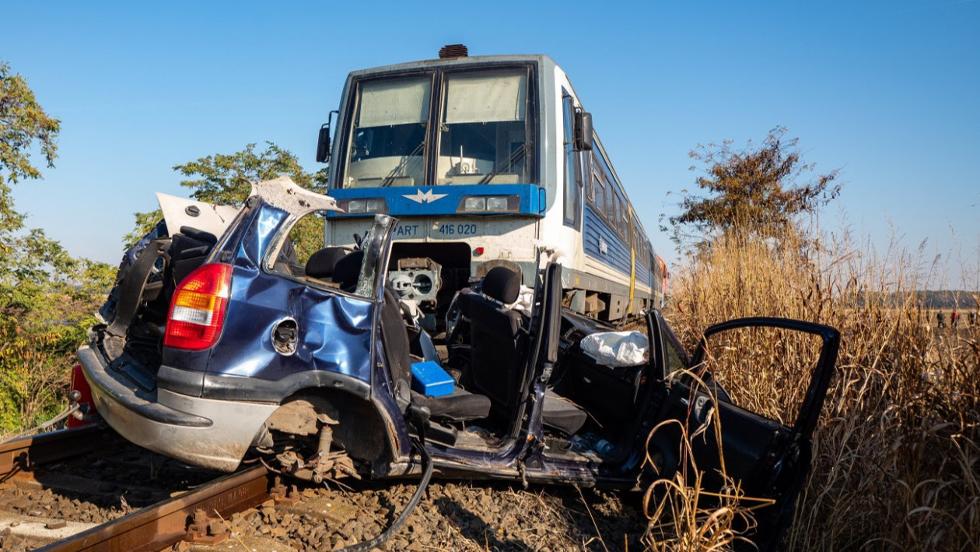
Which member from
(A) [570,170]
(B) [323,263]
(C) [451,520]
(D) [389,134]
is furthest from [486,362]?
(D) [389,134]

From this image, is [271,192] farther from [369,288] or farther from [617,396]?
[617,396]

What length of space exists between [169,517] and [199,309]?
951 mm

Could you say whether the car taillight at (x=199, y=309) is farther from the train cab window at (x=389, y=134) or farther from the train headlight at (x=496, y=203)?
the train cab window at (x=389, y=134)

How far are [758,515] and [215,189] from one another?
1324 cm

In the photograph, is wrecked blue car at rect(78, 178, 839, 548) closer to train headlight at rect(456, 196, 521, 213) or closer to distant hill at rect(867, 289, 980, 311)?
distant hill at rect(867, 289, 980, 311)

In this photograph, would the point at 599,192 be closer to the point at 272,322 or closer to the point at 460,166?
the point at 460,166

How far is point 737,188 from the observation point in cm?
1664

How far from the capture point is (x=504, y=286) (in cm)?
393

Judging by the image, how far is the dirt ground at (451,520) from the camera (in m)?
3.22

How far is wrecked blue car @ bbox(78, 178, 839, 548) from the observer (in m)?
2.94

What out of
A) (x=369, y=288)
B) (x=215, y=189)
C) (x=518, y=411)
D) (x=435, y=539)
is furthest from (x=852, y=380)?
(x=215, y=189)

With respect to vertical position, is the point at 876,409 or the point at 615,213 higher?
the point at 615,213

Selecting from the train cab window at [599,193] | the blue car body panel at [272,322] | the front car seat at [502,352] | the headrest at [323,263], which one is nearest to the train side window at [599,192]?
the train cab window at [599,193]

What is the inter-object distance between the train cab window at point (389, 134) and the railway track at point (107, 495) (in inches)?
144
